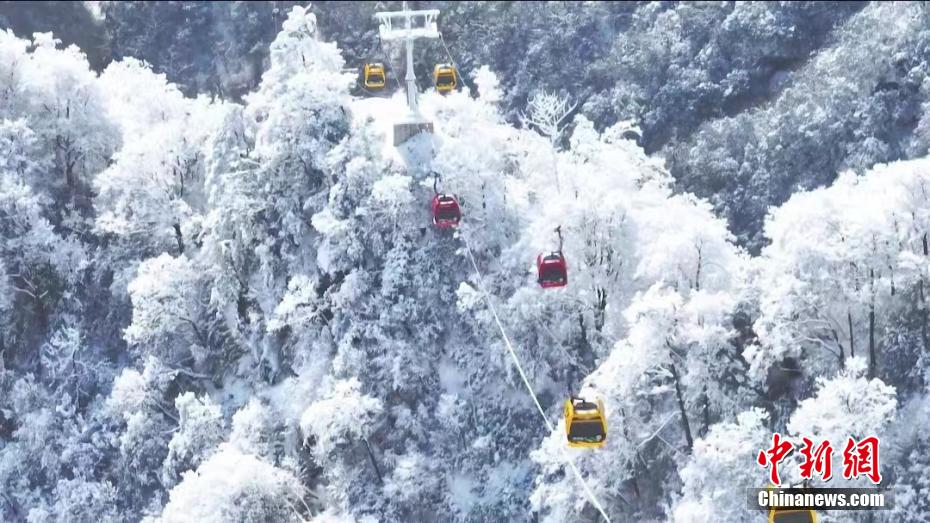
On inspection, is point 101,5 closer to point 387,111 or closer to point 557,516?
point 387,111

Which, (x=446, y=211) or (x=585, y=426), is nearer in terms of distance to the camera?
(x=585, y=426)

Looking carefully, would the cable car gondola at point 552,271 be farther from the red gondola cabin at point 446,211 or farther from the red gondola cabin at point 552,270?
the red gondola cabin at point 446,211

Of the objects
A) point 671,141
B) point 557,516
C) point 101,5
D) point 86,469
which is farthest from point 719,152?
point 101,5

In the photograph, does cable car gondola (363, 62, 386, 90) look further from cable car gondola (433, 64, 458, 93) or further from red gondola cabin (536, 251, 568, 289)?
red gondola cabin (536, 251, 568, 289)

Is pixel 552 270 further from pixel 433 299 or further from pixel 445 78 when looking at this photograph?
pixel 445 78

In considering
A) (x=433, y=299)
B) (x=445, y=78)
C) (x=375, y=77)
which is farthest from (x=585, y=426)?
(x=375, y=77)
